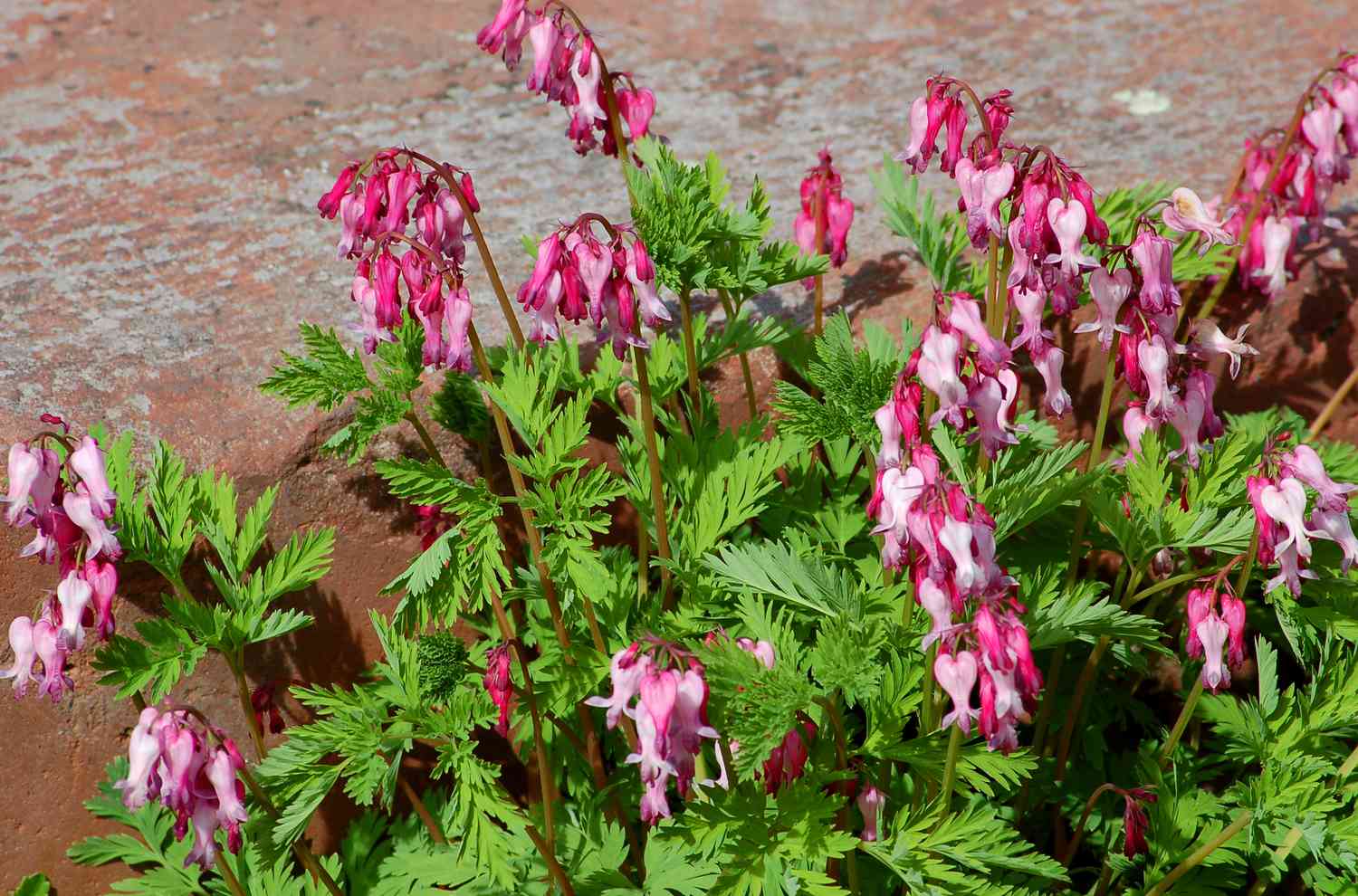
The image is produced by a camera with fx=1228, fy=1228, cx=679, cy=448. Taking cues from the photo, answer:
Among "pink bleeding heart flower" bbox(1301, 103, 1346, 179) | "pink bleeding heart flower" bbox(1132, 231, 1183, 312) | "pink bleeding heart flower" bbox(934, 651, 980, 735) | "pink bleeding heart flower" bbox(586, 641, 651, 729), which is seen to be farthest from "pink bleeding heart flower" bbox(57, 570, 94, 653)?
"pink bleeding heart flower" bbox(1301, 103, 1346, 179)

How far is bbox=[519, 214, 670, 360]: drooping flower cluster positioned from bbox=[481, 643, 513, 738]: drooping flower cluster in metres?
0.83

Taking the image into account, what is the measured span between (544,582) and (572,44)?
54.0 inches

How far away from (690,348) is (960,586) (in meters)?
1.31

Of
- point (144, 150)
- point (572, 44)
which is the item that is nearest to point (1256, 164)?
point (572, 44)

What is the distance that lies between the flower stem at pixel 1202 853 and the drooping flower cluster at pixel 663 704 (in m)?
1.42

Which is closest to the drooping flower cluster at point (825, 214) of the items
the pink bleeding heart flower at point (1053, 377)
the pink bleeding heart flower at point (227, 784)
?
the pink bleeding heart flower at point (1053, 377)

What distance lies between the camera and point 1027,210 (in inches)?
103

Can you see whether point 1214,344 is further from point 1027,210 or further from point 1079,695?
point 1079,695

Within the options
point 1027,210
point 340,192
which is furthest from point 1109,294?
point 340,192

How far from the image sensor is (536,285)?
2.77 m

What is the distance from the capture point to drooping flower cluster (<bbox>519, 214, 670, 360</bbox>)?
9.03 feet

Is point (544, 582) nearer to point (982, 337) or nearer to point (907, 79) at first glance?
point (982, 337)

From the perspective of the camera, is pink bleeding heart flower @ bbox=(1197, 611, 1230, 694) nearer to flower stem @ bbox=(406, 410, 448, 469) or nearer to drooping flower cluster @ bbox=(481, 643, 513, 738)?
drooping flower cluster @ bbox=(481, 643, 513, 738)

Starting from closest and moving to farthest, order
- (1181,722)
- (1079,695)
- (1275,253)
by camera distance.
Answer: (1181,722) → (1079,695) → (1275,253)
